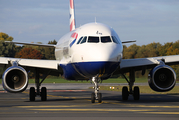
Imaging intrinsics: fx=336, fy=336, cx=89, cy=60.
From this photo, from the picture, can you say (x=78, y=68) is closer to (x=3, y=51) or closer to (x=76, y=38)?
(x=76, y=38)

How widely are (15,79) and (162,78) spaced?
316 inches

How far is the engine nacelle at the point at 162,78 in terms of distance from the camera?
17969 millimetres

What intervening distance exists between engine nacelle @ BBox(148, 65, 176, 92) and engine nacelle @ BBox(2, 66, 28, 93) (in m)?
6.80

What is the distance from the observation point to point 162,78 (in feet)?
60.3

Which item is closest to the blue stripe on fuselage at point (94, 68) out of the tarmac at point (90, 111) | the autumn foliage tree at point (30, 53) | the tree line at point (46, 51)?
the tarmac at point (90, 111)

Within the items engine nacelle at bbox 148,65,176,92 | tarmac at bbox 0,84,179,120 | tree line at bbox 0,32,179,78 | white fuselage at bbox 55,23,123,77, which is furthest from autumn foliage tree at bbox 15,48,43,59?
tarmac at bbox 0,84,179,120

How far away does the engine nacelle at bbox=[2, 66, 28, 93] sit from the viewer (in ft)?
59.2

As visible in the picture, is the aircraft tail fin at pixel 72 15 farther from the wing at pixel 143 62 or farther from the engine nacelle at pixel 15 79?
the engine nacelle at pixel 15 79

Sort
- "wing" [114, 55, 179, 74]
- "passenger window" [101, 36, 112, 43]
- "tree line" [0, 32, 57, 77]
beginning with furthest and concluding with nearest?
"tree line" [0, 32, 57, 77] → "wing" [114, 55, 179, 74] → "passenger window" [101, 36, 112, 43]

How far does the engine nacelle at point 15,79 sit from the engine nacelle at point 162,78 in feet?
22.3

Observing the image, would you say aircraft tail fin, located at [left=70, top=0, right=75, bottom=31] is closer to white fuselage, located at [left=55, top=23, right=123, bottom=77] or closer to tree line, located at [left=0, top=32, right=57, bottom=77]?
white fuselage, located at [left=55, top=23, right=123, bottom=77]

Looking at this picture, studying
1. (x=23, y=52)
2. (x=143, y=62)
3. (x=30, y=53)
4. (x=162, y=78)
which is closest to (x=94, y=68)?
(x=162, y=78)

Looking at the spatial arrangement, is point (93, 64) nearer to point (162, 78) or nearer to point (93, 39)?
point (93, 39)

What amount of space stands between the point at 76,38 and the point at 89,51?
2018mm
